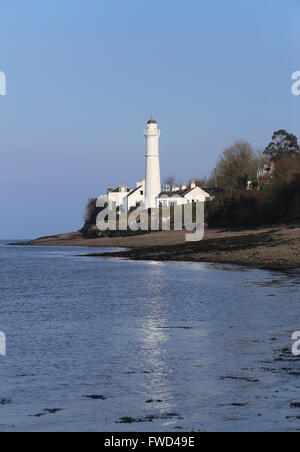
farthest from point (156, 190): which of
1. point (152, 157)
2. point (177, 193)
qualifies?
point (152, 157)

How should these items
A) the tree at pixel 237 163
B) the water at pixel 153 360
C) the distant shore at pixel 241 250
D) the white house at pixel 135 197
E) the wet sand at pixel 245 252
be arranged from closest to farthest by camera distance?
1. the water at pixel 153 360
2. the wet sand at pixel 245 252
3. the distant shore at pixel 241 250
4. the tree at pixel 237 163
5. the white house at pixel 135 197

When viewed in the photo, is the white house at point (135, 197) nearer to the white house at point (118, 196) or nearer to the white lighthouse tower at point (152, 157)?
the white house at point (118, 196)

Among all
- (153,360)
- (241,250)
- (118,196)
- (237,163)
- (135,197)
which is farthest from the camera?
(118,196)

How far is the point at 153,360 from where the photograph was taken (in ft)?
59.8

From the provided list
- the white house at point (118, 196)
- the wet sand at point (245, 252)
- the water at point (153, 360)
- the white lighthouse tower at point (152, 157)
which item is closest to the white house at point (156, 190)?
the white lighthouse tower at point (152, 157)

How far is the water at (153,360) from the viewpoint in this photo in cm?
1294

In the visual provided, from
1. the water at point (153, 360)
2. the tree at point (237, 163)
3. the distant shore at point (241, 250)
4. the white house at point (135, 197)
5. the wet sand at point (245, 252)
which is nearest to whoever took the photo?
the water at point (153, 360)

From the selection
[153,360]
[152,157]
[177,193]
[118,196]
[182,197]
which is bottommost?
[153,360]

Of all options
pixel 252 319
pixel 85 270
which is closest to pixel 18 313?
pixel 252 319

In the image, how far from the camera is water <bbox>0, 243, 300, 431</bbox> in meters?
12.9

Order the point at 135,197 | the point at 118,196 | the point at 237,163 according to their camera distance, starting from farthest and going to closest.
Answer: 1. the point at 118,196
2. the point at 135,197
3. the point at 237,163

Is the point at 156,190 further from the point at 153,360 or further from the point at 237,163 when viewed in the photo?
the point at 153,360
